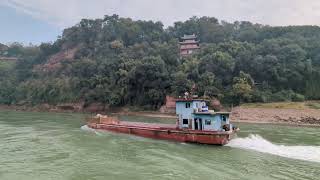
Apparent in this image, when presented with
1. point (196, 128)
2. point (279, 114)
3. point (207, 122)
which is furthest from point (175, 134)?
point (279, 114)

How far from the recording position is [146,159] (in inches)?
997

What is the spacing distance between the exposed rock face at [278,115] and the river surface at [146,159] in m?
20.3

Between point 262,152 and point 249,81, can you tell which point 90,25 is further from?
point 262,152

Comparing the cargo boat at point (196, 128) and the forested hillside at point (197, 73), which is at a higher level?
the forested hillside at point (197, 73)

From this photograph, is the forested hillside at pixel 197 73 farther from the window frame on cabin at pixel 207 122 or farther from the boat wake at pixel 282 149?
the boat wake at pixel 282 149

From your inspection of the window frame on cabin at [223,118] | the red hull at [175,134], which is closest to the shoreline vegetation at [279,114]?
the red hull at [175,134]

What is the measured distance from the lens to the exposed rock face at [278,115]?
180 ft

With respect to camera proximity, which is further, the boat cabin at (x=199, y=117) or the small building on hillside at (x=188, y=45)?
the small building on hillside at (x=188, y=45)

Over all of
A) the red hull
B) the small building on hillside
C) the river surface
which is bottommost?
the river surface

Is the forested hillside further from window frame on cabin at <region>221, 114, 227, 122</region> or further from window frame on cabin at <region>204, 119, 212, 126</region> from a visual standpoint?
window frame on cabin at <region>204, 119, 212, 126</region>

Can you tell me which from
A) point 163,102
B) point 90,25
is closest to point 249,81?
point 163,102

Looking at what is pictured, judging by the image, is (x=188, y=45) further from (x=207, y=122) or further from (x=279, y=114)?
(x=207, y=122)

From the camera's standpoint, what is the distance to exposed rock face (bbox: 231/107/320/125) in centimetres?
5490

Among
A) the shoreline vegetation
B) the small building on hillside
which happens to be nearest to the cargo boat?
the shoreline vegetation
